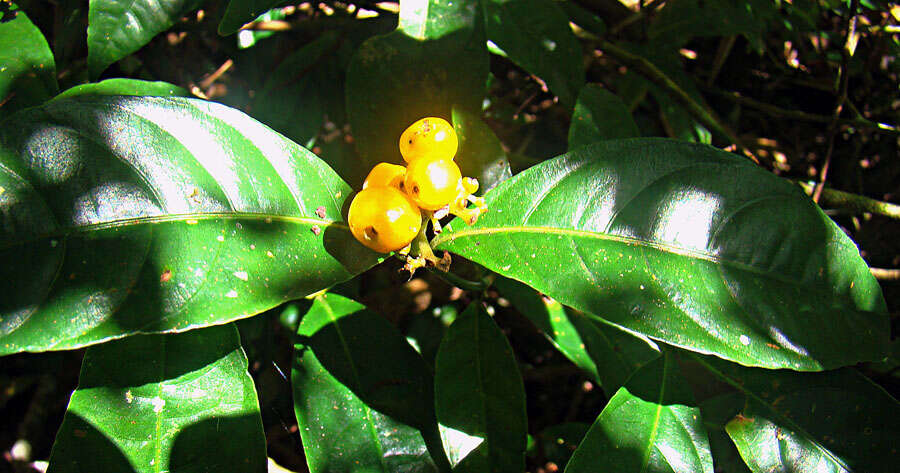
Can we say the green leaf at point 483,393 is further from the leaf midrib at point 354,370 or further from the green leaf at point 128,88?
the green leaf at point 128,88

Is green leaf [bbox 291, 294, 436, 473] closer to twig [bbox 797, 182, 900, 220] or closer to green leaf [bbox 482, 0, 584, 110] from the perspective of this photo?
green leaf [bbox 482, 0, 584, 110]

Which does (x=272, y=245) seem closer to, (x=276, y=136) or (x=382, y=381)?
(x=276, y=136)

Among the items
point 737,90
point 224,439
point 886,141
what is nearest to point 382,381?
point 224,439

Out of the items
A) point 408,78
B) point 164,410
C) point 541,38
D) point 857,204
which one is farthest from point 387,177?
point 857,204

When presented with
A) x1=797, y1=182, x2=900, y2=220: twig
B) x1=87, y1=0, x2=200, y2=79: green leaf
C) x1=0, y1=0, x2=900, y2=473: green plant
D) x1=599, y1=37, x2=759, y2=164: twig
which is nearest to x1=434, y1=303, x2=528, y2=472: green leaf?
x1=0, y1=0, x2=900, y2=473: green plant

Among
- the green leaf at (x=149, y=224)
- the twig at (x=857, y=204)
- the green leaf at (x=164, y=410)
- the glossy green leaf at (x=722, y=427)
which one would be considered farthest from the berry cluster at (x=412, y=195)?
the twig at (x=857, y=204)

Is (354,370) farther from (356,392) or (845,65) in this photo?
(845,65)
